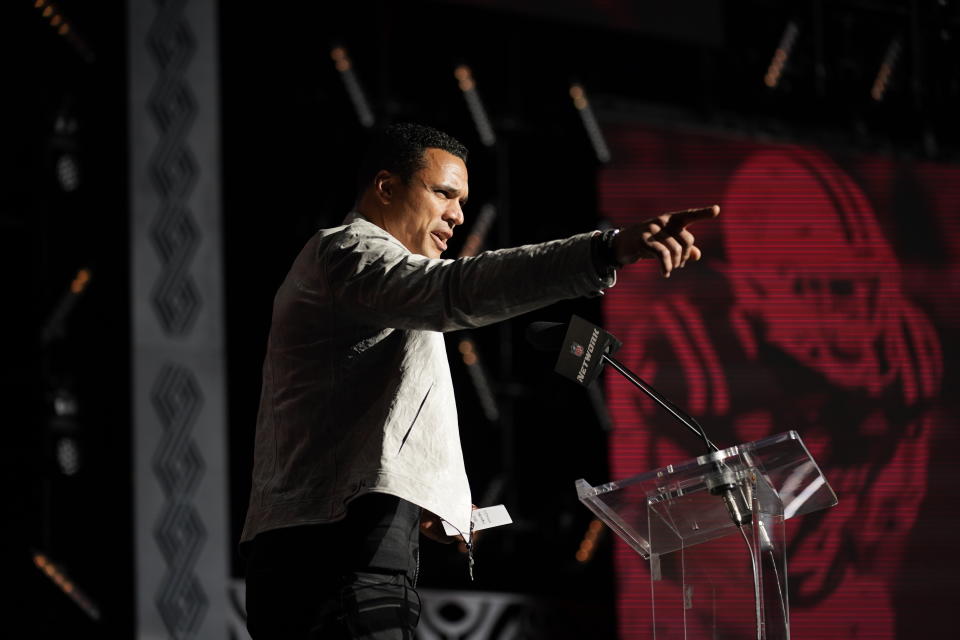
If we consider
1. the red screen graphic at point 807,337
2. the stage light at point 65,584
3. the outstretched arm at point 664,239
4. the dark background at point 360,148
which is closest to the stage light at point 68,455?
the dark background at point 360,148

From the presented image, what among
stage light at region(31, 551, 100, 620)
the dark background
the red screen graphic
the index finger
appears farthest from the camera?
the red screen graphic

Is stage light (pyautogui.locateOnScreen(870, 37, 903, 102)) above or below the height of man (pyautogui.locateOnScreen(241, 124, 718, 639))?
above

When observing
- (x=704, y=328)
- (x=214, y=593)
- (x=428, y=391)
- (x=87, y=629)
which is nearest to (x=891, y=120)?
(x=704, y=328)

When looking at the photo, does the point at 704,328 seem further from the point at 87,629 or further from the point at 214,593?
the point at 87,629

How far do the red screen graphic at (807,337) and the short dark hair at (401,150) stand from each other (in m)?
3.17

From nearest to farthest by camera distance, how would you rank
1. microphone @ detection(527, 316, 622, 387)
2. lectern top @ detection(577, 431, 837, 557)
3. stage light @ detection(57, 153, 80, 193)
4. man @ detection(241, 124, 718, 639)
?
1. man @ detection(241, 124, 718, 639)
2. microphone @ detection(527, 316, 622, 387)
3. lectern top @ detection(577, 431, 837, 557)
4. stage light @ detection(57, 153, 80, 193)

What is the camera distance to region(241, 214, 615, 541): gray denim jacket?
6.45ft

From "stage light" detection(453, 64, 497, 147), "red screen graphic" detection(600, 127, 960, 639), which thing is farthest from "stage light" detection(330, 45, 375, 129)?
"red screen graphic" detection(600, 127, 960, 639)

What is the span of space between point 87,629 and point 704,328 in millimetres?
2745

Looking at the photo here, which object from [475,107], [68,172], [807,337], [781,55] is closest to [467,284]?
[68,172]

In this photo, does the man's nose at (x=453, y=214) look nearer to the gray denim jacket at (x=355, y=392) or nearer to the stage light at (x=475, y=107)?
the gray denim jacket at (x=355, y=392)

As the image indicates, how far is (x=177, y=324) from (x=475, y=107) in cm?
175

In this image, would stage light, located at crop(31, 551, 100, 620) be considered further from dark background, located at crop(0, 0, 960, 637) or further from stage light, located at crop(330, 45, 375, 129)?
stage light, located at crop(330, 45, 375, 129)

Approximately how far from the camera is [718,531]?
2348 millimetres
